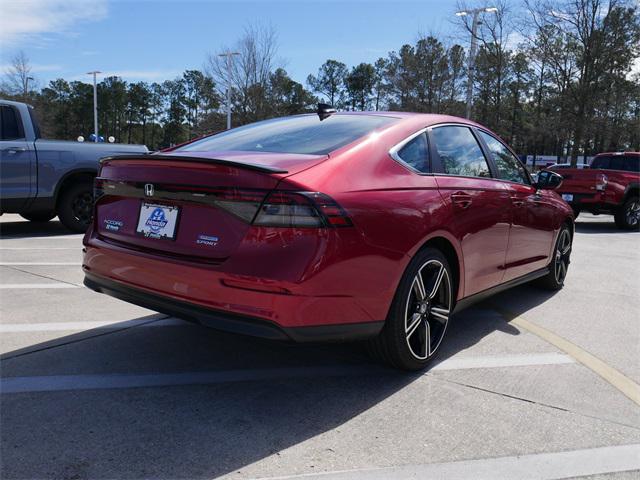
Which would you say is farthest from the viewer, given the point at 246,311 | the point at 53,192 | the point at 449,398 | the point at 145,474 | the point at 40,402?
the point at 53,192

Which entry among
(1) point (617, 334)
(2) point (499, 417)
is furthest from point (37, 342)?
(1) point (617, 334)

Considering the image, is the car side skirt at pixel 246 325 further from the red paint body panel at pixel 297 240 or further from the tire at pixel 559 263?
the tire at pixel 559 263

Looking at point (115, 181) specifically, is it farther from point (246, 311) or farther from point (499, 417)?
point (499, 417)

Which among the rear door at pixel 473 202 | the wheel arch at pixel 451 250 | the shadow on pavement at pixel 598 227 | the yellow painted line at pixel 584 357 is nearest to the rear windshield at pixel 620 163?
the shadow on pavement at pixel 598 227

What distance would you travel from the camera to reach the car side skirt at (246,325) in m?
2.56

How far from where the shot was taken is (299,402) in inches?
115

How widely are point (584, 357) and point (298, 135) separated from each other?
248 cm

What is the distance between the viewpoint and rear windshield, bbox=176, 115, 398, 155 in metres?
3.16

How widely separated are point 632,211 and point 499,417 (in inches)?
441

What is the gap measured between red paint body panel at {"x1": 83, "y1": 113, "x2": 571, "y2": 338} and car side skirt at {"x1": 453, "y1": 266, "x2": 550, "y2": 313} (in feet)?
1.14

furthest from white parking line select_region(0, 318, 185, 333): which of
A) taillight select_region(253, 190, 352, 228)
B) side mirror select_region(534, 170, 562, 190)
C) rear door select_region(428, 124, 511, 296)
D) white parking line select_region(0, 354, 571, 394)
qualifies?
side mirror select_region(534, 170, 562, 190)

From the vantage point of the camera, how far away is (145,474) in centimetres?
222

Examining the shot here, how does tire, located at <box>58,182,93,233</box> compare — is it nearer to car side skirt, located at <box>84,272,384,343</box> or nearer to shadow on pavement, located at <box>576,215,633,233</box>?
car side skirt, located at <box>84,272,384,343</box>

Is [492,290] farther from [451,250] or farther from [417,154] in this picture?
[417,154]
